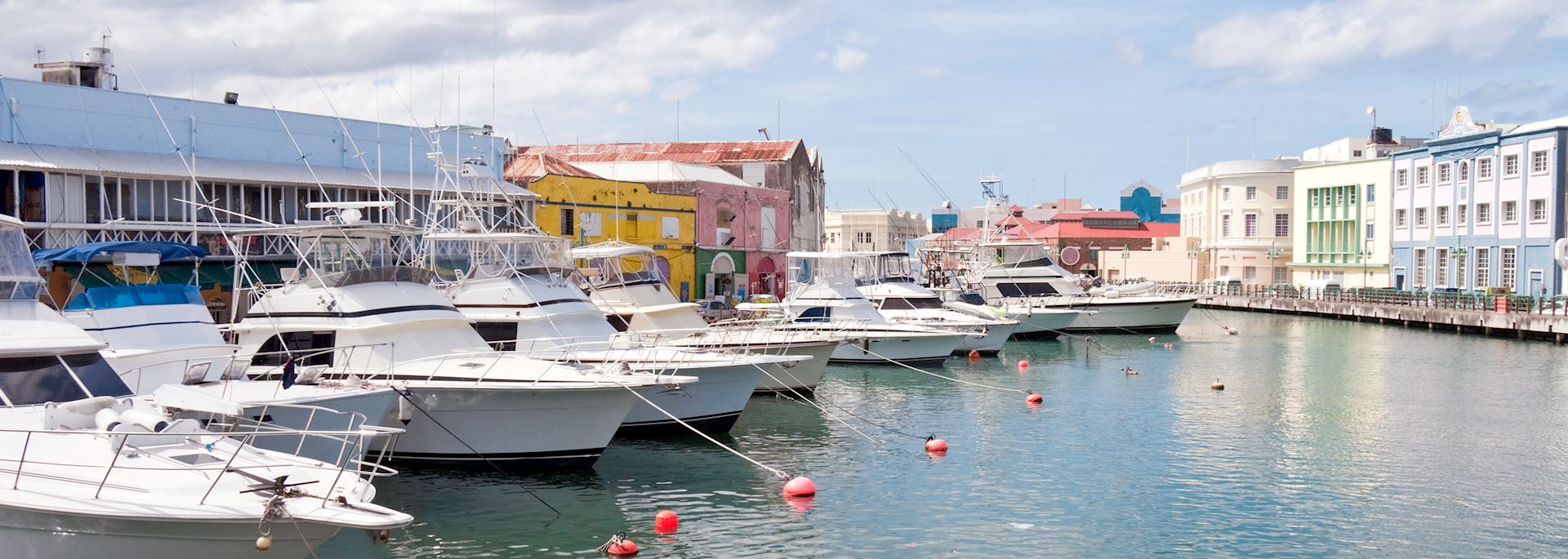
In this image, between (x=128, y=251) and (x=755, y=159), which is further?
(x=755, y=159)

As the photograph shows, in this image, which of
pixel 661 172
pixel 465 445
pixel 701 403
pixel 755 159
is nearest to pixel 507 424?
pixel 465 445

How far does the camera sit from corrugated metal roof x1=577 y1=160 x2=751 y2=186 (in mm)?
60625

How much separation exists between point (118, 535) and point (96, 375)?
4115 mm

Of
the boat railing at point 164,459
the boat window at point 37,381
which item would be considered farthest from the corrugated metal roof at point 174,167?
the boat railing at point 164,459

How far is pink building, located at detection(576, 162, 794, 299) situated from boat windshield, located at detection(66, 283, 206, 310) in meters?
34.1

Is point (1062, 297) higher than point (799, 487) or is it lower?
higher

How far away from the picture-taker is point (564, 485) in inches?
825

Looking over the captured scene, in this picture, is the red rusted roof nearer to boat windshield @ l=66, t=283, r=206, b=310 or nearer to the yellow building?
the yellow building

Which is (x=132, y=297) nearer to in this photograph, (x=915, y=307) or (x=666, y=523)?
(x=666, y=523)

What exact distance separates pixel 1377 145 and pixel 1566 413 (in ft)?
186

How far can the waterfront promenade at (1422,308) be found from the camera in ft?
178

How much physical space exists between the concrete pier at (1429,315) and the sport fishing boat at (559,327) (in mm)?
39410

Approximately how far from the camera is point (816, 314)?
42469 millimetres

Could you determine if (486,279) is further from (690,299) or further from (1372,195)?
(1372,195)
